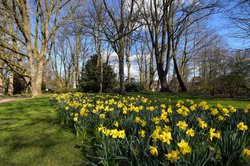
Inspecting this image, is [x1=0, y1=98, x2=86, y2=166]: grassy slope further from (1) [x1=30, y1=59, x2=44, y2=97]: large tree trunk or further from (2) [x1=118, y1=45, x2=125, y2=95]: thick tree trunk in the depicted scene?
(1) [x1=30, y1=59, x2=44, y2=97]: large tree trunk

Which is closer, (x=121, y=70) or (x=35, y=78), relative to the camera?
(x=121, y=70)

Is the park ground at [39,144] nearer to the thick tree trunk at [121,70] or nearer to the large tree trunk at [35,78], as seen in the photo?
the thick tree trunk at [121,70]

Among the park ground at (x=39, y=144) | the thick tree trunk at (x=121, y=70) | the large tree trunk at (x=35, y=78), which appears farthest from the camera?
the large tree trunk at (x=35, y=78)

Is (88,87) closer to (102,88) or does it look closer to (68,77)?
(102,88)

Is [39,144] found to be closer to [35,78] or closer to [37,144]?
[37,144]

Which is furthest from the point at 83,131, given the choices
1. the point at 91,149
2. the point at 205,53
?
the point at 205,53

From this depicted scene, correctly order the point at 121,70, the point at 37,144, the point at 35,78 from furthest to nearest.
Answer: the point at 35,78 < the point at 121,70 < the point at 37,144

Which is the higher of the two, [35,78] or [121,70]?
[121,70]

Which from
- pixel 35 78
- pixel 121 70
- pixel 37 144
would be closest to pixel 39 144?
pixel 37 144

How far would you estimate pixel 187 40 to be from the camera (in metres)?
25.4

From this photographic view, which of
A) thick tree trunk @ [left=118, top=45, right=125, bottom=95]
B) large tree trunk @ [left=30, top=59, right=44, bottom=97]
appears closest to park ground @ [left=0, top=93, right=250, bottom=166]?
thick tree trunk @ [left=118, top=45, right=125, bottom=95]

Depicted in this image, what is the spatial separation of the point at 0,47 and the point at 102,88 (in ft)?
35.4

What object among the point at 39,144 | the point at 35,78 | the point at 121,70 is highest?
the point at 121,70

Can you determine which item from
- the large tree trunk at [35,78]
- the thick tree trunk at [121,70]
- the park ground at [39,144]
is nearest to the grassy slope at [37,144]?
the park ground at [39,144]
